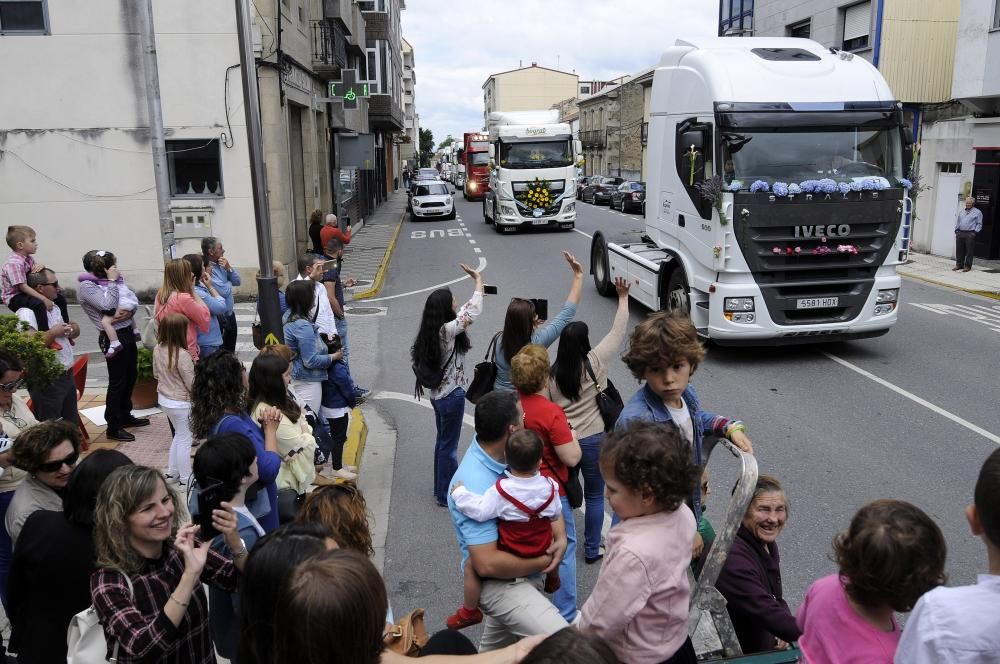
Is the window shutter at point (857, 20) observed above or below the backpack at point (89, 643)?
above

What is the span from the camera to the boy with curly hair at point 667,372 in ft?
12.4

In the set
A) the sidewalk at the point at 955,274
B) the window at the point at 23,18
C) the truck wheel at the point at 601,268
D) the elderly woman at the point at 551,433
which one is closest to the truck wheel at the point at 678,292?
the truck wheel at the point at 601,268

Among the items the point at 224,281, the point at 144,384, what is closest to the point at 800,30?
the point at 224,281

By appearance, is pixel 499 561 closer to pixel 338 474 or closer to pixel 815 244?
pixel 338 474

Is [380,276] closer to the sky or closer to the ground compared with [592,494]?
closer to the ground

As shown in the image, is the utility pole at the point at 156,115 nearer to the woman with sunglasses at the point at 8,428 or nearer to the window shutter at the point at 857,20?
the woman with sunglasses at the point at 8,428

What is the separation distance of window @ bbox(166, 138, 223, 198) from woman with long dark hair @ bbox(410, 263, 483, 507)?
999 centimetres

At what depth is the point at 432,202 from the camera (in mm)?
33000

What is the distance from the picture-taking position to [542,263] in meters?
19.4

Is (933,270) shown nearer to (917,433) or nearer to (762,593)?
(917,433)

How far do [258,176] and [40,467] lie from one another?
186 inches

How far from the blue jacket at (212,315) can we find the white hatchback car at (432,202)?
81.3 feet

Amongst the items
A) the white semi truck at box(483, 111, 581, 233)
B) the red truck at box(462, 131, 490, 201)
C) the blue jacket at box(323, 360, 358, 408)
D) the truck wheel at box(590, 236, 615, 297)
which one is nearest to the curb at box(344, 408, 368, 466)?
the blue jacket at box(323, 360, 358, 408)

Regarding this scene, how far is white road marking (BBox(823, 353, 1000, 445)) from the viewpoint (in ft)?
24.7
